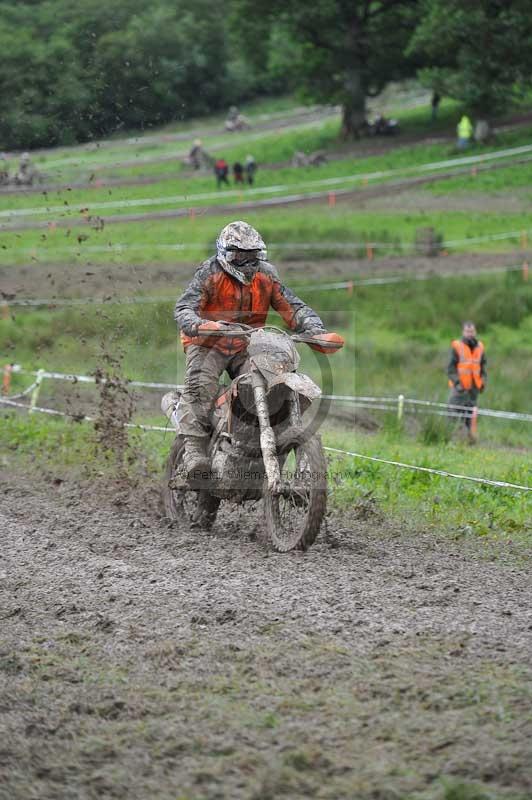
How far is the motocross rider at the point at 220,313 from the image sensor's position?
9164 mm

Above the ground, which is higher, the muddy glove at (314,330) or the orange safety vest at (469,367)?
the muddy glove at (314,330)

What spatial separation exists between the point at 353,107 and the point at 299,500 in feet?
149

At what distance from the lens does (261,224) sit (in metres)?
35.0

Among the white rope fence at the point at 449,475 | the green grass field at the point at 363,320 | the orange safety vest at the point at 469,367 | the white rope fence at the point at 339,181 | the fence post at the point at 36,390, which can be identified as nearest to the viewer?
the white rope fence at the point at 449,475

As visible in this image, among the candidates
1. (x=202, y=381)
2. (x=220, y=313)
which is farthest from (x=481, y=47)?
(x=202, y=381)

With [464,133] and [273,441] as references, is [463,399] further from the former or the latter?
[464,133]

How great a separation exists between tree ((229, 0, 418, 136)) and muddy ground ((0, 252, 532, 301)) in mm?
22983

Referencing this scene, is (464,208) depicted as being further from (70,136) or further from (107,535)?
(107,535)

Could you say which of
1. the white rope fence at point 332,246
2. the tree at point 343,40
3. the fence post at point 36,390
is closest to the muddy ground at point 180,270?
the white rope fence at point 332,246

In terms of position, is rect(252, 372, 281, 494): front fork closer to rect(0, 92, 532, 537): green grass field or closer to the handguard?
the handguard

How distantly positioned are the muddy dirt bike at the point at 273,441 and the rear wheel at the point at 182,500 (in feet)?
0.70

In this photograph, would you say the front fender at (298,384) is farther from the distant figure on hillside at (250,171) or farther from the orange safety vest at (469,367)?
the distant figure on hillside at (250,171)

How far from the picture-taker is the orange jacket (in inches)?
365

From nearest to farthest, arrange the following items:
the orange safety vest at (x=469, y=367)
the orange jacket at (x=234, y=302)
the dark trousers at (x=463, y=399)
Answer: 1. the orange jacket at (x=234, y=302)
2. the orange safety vest at (x=469, y=367)
3. the dark trousers at (x=463, y=399)
